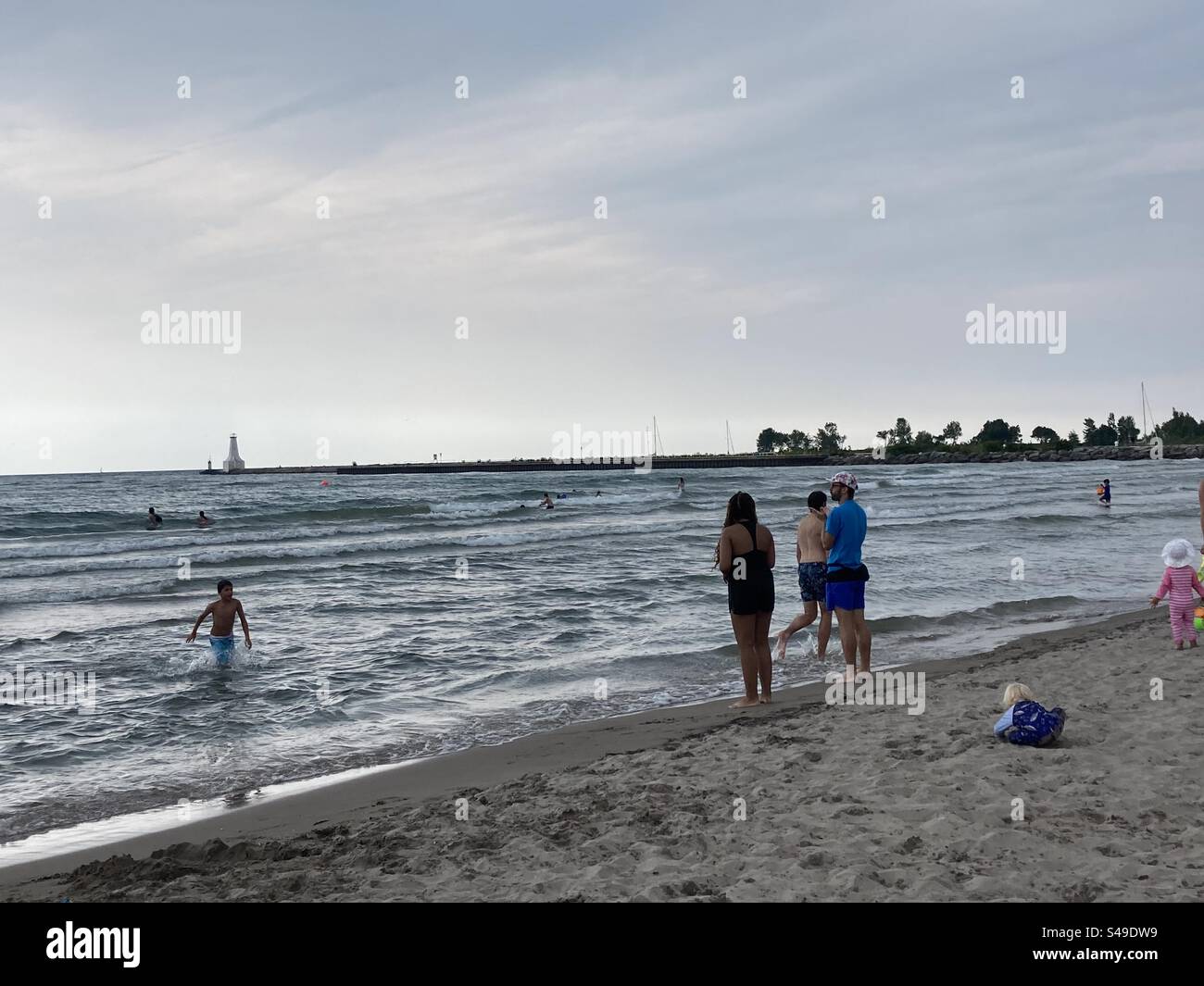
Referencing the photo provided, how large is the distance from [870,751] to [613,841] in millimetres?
2353

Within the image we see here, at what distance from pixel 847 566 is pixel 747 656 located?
1304 mm

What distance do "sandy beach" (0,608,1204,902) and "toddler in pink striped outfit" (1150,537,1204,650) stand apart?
254cm

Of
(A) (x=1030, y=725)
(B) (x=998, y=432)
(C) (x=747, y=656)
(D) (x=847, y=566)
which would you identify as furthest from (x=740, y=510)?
(B) (x=998, y=432)

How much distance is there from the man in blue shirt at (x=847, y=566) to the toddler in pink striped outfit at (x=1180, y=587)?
3.32m

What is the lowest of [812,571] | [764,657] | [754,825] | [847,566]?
[754,825]

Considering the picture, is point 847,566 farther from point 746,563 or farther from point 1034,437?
point 1034,437

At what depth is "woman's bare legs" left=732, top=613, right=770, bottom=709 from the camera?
919 centimetres

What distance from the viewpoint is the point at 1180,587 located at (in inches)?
408

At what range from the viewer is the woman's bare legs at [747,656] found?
9.19m

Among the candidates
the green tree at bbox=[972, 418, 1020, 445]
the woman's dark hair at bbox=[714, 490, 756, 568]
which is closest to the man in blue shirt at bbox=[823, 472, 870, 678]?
the woman's dark hair at bbox=[714, 490, 756, 568]

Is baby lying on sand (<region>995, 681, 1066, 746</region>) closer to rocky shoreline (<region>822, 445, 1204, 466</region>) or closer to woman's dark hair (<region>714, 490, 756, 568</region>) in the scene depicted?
woman's dark hair (<region>714, 490, 756, 568</region>)

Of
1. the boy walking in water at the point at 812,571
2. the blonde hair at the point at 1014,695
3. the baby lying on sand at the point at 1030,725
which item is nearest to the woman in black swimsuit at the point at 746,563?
the blonde hair at the point at 1014,695

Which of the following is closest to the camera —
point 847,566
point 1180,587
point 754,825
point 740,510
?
point 754,825
